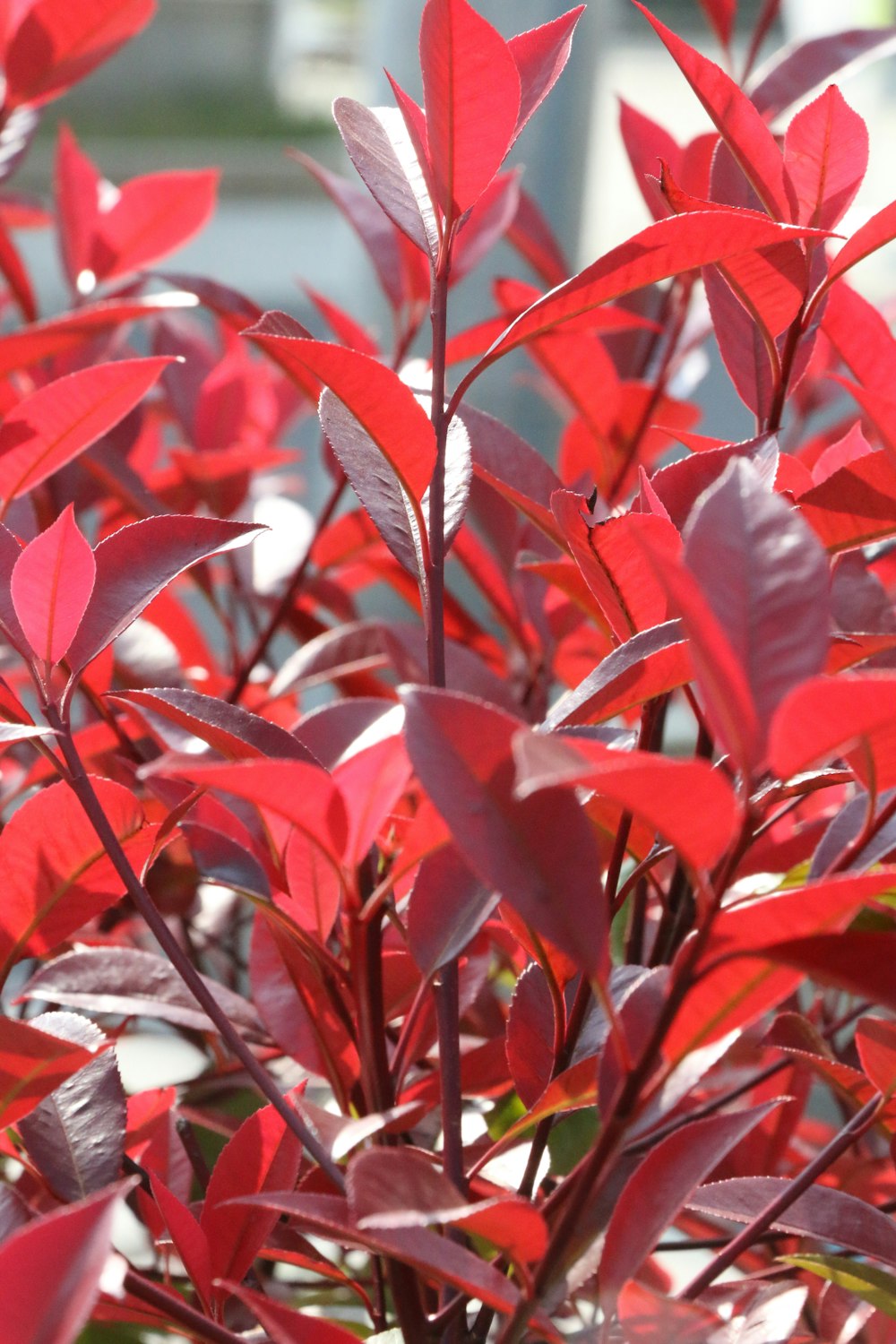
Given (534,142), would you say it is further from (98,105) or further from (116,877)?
(98,105)

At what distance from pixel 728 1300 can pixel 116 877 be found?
0.22 m

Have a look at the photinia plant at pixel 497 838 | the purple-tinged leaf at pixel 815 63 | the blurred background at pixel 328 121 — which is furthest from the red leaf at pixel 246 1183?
the purple-tinged leaf at pixel 815 63

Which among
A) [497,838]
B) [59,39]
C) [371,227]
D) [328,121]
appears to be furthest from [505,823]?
[328,121]

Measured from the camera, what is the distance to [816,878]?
30 cm

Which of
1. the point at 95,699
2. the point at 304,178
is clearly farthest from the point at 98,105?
the point at 95,699

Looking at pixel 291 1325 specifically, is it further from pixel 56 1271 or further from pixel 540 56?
pixel 540 56

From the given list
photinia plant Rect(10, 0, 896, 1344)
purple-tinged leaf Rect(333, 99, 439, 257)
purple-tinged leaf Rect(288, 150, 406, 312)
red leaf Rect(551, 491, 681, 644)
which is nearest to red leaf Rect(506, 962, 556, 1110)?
photinia plant Rect(10, 0, 896, 1344)

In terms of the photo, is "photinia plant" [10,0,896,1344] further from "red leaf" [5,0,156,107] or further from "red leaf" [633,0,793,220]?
"red leaf" [5,0,156,107]

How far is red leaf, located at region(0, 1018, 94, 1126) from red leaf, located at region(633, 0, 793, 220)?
0.30 metres

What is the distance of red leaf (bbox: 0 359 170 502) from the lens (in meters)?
0.42

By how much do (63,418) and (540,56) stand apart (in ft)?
0.61

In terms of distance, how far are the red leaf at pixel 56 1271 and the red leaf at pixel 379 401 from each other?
0.19 metres

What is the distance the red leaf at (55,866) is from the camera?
0.38 m

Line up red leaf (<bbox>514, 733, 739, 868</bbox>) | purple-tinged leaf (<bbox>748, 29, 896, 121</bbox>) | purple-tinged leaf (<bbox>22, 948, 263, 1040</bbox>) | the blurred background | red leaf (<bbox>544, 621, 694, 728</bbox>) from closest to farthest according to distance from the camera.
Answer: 1. red leaf (<bbox>514, 733, 739, 868</bbox>)
2. red leaf (<bbox>544, 621, 694, 728</bbox>)
3. purple-tinged leaf (<bbox>22, 948, 263, 1040</bbox>)
4. purple-tinged leaf (<bbox>748, 29, 896, 121</bbox>)
5. the blurred background
